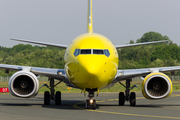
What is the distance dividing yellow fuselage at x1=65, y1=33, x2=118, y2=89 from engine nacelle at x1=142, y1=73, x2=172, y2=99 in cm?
206

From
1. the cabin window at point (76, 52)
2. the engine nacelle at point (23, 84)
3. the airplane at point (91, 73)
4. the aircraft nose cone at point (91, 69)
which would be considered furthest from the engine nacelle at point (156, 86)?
the engine nacelle at point (23, 84)

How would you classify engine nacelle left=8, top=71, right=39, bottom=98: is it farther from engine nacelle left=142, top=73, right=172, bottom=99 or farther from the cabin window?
engine nacelle left=142, top=73, right=172, bottom=99

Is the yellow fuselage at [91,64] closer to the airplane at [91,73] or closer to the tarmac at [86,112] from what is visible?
the airplane at [91,73]

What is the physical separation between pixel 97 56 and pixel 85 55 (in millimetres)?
551

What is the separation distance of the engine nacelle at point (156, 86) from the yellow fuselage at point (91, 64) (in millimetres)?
2064

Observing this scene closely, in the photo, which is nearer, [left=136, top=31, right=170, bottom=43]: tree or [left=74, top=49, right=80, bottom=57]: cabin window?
[left=74, top=49, right=80, bottom=57]: cabin window

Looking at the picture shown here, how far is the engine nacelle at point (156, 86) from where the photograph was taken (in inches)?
677

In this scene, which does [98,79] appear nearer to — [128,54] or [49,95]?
[49,95]

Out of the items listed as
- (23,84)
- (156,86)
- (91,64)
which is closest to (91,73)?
(91,64)

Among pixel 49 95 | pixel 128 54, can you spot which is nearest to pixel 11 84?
pixel 49 95

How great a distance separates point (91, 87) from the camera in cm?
1598

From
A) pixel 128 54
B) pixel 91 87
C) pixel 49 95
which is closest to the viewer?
pixel 91 87

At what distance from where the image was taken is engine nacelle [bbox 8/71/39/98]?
1772 centimetres

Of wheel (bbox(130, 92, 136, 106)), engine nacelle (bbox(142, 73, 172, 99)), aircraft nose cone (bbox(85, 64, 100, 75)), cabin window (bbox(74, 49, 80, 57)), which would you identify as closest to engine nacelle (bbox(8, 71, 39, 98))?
cabin window (bbox(74, 49, 80, 57))
